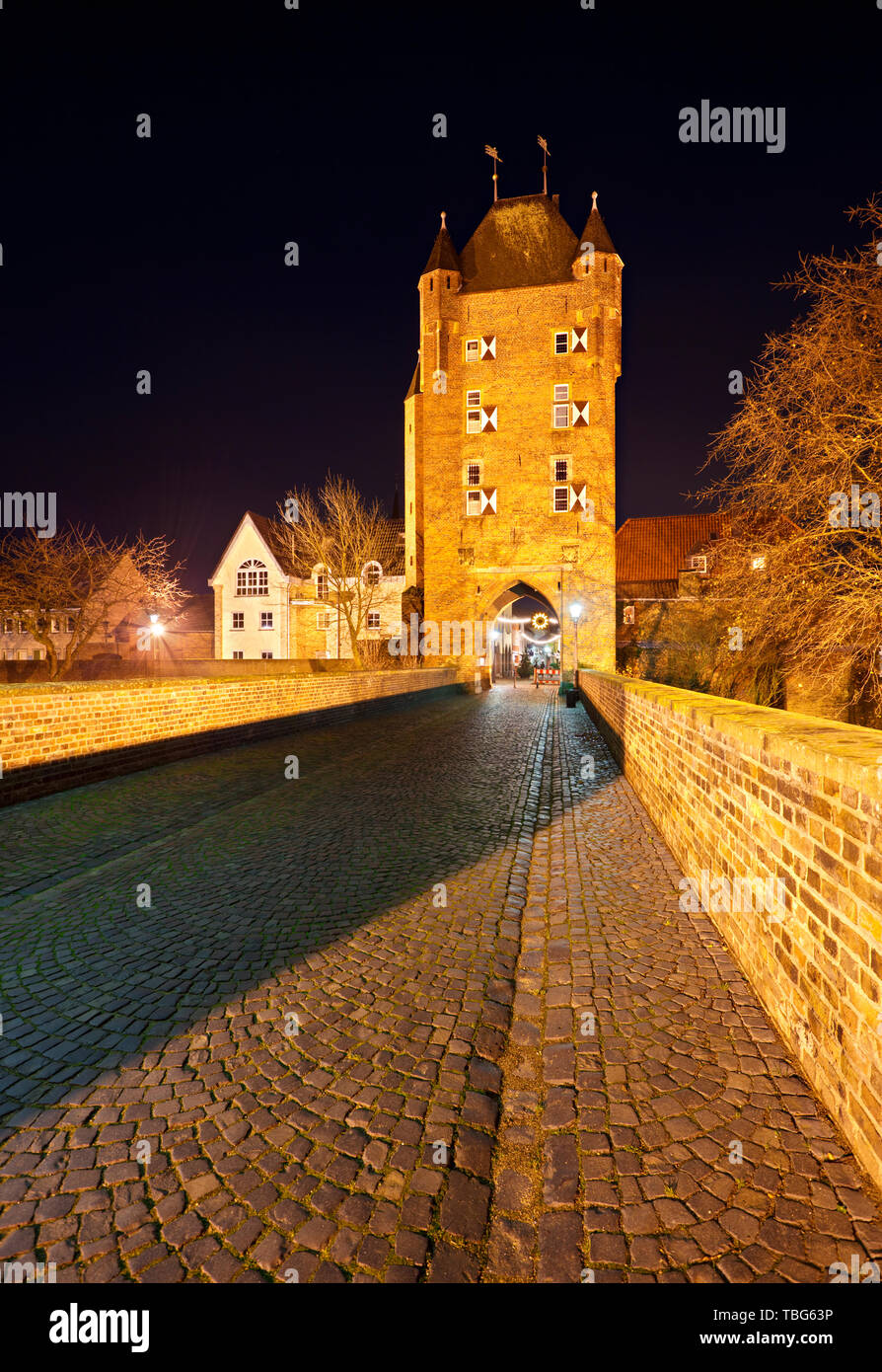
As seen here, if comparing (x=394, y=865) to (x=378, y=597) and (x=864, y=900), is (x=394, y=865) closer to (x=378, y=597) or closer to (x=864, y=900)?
(x=864, y=900)

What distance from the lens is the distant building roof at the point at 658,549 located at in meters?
41.4

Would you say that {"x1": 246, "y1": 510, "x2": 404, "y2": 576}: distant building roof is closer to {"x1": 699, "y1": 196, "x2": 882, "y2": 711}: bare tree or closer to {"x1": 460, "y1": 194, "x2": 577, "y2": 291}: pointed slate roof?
{"x1": 460, "y1": 194, "x2": 577, "y2": 291}: pointed slate roof

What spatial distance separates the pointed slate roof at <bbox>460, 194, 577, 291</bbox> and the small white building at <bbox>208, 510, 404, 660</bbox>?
17519mm

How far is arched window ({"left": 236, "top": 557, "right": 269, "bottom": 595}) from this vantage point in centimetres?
4231

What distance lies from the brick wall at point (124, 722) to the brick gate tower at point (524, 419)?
66.6 feet

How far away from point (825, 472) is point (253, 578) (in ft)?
125

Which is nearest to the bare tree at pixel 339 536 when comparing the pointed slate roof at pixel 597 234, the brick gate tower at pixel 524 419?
the brick gate tower at pixel 524 419

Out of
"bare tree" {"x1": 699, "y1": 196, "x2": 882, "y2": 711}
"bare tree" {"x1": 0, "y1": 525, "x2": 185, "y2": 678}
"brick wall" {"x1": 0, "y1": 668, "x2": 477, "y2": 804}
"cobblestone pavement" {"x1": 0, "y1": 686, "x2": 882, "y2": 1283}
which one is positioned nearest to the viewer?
"cobblestone pavement" {"x1": 0, "y1": 686, "x2": 882, "y2": 1283}

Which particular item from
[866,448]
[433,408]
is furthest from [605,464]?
[866,448]

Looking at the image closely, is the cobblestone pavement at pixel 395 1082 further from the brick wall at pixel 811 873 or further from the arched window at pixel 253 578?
the arched window at pixel 253 578

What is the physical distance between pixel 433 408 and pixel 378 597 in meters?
12.7

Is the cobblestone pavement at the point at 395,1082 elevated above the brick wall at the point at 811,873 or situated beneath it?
situated beneath

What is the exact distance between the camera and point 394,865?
4957 mm

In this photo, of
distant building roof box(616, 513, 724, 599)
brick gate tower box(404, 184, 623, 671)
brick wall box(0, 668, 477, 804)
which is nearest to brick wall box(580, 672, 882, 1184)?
brick wall box(0, 668, 477, 804)
